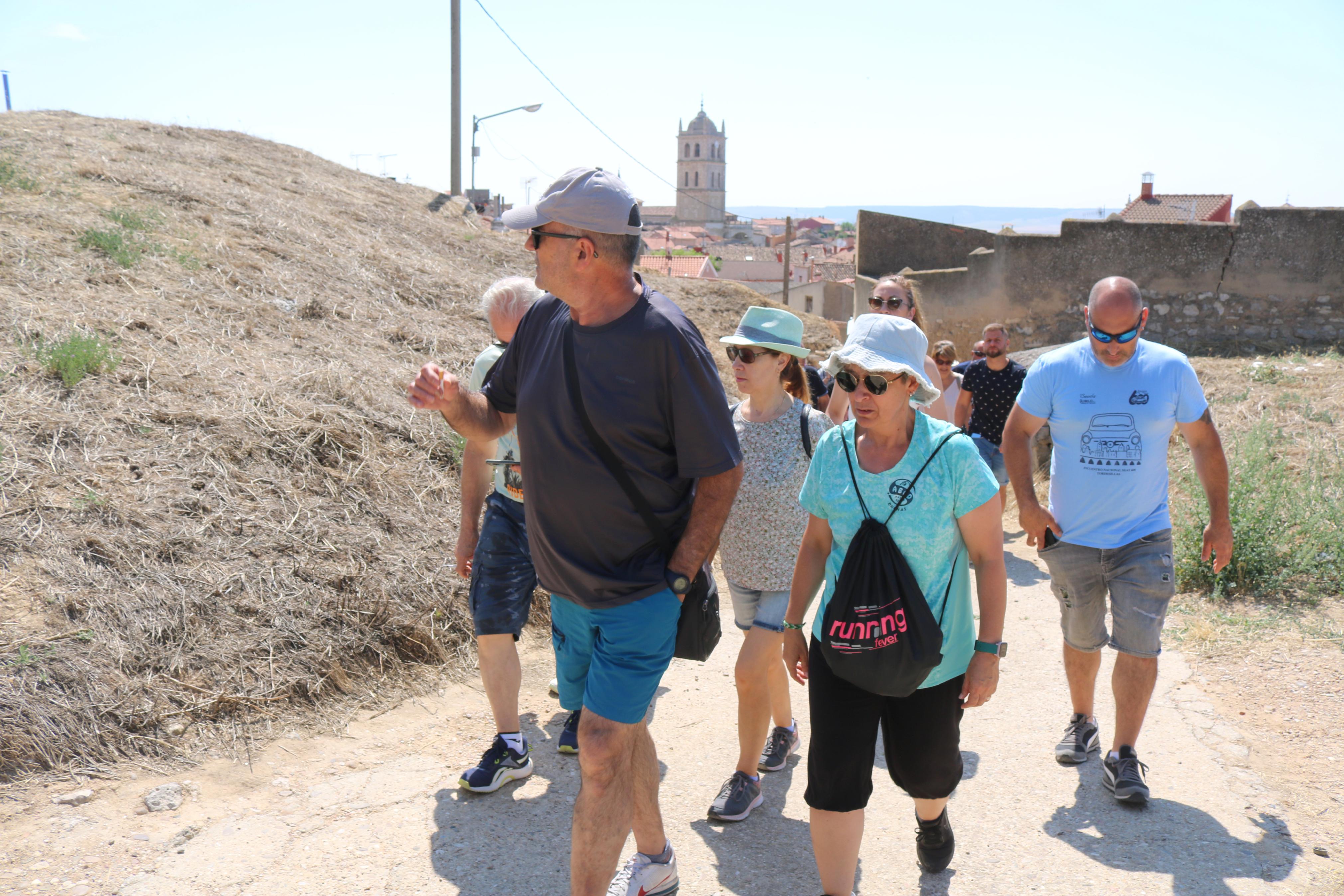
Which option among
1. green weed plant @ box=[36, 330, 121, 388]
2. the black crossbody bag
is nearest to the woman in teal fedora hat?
the black crossbody bag

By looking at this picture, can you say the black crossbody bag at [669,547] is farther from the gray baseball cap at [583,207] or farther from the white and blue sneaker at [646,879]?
the white and blue sneaker at [646,879]

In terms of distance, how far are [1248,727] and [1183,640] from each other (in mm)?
1026

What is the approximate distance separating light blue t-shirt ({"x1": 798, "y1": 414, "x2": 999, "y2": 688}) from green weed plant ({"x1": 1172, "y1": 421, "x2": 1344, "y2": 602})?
3.58m

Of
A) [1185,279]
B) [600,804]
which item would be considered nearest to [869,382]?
[600,804]

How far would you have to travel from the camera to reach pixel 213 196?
10359mm

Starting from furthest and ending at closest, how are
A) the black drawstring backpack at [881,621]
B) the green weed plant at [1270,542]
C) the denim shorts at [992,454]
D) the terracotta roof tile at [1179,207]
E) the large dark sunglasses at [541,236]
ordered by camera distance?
the terracotta roof tile at [1179,207] → the denim shorts at [992,454] → the green weed plant at [1270,542] → the large dark sunglasses at [541,236] → the black drawstring backpack at [881,621]

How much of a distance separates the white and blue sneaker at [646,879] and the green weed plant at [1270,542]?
13.3 ft

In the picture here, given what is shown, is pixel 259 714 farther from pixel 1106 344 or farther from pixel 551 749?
pixel 1106 344

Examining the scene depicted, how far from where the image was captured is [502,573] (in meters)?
3.83

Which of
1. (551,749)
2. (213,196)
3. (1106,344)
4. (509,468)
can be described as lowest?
(551,749)

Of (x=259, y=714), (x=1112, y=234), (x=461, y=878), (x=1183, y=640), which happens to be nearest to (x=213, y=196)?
(x=259, y=714)

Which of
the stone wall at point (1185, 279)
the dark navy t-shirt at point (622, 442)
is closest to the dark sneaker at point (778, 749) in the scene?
the dark navy t-shirt at point (622, 442)

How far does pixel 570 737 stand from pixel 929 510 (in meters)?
2.18

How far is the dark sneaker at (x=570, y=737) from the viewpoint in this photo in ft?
13.5
